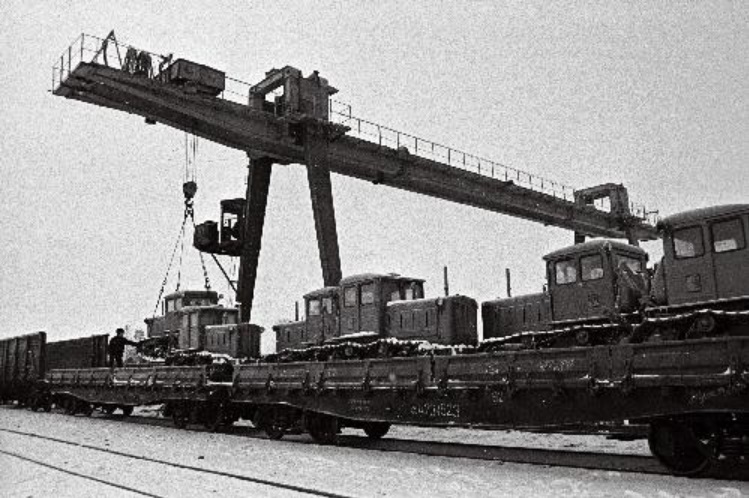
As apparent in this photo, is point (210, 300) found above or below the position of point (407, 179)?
below

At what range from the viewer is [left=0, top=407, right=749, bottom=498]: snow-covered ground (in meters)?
7.11

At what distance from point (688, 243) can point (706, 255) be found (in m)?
Answer: 0.33

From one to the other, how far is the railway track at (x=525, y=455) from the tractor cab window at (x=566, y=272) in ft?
10.3

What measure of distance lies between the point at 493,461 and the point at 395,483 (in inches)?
103

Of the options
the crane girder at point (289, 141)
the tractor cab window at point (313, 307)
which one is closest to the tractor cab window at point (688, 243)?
the tractor cab window at point (313, 307)

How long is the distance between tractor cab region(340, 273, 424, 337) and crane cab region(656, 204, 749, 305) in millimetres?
7466

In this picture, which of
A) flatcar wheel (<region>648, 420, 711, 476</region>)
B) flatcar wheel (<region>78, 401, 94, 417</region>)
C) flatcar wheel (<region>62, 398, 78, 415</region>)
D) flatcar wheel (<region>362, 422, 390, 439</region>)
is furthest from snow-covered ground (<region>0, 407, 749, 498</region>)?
flatcar wheel (<region>62, 398, 78, 415</region>)

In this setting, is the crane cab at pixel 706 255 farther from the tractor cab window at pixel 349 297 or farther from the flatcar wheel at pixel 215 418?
the flatcar wheel at pixel 215 418

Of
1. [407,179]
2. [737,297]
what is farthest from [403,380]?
[407,179]

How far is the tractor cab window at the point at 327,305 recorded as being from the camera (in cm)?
1728

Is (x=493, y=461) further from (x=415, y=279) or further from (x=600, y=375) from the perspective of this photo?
(x=415, y=279)

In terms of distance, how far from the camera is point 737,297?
8.98 metres

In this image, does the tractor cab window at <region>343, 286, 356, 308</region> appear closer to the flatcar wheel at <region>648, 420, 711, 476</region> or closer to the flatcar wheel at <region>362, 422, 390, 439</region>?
the flatcar wheel at <region>362, 422, 390, 439</region>

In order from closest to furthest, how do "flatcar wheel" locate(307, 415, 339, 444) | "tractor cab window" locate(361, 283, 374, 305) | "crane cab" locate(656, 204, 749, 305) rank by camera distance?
"crane cab" locate(656, 204, 749, 305) < "flatcar wheel" locate(307, 415, 339, 444) < "tractor cab window" locate(361, 283, 374, 305)
